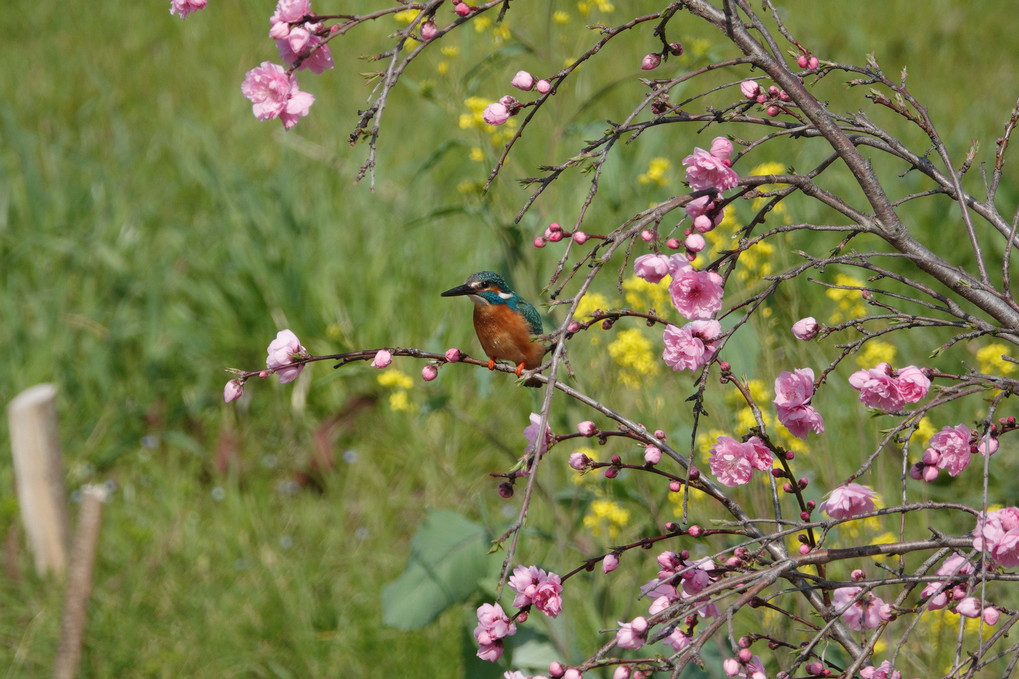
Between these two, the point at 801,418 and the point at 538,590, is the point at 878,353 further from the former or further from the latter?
the point at 538,590

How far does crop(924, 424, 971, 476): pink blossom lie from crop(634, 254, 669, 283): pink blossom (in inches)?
20.3

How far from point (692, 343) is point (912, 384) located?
364mm

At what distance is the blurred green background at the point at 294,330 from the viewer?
→ 3.36 metres

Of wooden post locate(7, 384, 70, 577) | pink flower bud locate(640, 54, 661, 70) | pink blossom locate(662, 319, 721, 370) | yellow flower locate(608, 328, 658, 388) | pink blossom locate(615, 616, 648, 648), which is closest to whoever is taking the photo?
pink blossom locate(615, 616, 648, 648)

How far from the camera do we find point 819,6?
25.8ft

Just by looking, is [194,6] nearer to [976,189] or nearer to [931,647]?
[931,647]

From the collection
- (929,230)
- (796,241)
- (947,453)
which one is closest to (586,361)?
(796,241)

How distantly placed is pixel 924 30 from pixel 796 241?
3.39 m

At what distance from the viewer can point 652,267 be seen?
160cm

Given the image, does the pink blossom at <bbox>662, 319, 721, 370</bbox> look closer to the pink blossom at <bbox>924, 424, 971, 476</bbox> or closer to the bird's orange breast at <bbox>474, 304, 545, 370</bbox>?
the pink blossom at <bbox>924, 424, 971, 476</bbox>

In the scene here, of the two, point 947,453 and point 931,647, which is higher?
point 947,453

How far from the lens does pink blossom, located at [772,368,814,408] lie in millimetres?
1715

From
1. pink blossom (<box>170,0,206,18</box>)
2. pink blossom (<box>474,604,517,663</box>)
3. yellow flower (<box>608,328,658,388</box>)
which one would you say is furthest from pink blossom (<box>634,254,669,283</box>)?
yellow flower (<box>608,328,658,388</box>)

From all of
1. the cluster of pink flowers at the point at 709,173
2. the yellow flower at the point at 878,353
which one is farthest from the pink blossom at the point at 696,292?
the yellow flower at the point at 878,353
